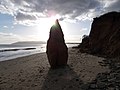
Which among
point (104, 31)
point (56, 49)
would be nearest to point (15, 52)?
point (104, 31)

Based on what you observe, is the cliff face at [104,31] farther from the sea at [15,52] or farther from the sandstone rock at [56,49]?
the sea at [15,52]

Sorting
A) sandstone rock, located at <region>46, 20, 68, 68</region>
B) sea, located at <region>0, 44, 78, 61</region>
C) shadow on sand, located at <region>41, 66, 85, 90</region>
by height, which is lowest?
sea, located at <region>0, 44, 78, 61</region>

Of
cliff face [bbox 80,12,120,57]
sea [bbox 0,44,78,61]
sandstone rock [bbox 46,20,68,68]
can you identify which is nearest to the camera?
sandstone rock [bbox 46,20,68,68]

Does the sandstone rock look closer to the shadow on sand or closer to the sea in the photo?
the shadow on sand

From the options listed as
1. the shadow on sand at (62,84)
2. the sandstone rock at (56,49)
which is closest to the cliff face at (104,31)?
the sandstone rock at (56,49)

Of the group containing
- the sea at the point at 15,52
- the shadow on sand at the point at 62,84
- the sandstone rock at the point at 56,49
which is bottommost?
the sea at the point at 15,52

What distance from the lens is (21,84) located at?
11.2 metres

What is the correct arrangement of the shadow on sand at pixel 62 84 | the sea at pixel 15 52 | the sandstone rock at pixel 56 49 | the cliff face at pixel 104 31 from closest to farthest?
the shadow on sand at pixel 62 84, the sandstone rock at pixel 56 49, the cliff face at pixel 104 31, the sea at pixel 15 52

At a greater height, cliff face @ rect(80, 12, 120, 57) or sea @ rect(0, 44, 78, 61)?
cliff face @ rect(80, 12, 120, 57)

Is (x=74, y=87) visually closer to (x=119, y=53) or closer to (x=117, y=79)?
(x=117, y=79)

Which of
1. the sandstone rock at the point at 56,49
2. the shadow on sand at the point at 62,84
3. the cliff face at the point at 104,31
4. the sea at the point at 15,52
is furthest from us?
the sea at the point at 15,52

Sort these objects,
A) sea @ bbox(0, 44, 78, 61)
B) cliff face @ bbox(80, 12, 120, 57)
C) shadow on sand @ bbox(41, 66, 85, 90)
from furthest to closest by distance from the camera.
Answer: sea @ bbox(0, 44, 78, 61), cliff face @ bbox(80, 12, 120, 57), shadow on sand @ bbox(41, 66, 85, 90)

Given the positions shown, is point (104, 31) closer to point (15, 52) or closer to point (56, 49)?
point (56, 49)

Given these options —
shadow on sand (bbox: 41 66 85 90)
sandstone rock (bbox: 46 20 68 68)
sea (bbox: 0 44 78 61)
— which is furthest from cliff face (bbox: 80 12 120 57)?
sea (bbox: 0 44 78 61)
